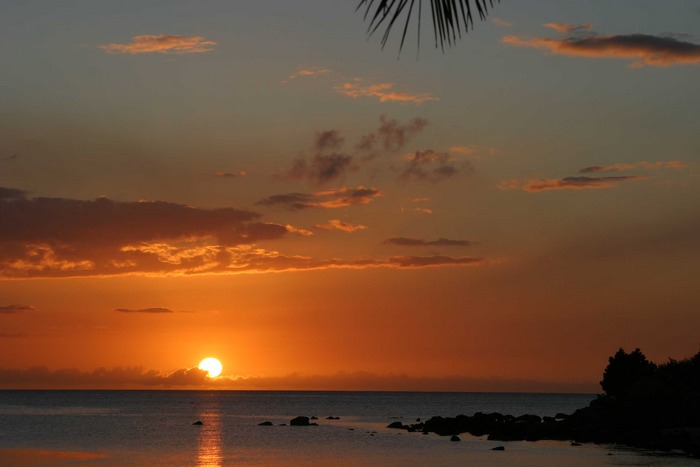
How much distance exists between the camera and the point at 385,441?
9000 centimetres

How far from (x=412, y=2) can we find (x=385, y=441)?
8762 centimetres

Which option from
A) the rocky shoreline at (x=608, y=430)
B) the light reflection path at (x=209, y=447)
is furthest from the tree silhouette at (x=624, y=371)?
the light reflection path at (x=209, y=447)

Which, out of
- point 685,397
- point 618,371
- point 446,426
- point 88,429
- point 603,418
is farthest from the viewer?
point 88,429

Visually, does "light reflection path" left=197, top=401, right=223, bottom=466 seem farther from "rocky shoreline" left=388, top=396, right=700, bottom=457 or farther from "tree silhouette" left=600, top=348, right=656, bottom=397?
"tree silhouette" left=600, top=348, right=656, bottom=397

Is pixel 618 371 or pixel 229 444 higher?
pixel 618 371

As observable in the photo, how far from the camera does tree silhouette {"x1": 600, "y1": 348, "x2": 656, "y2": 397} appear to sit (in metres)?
85.8

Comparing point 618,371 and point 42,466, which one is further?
point 618,371

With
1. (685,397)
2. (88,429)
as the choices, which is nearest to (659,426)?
(685,397)

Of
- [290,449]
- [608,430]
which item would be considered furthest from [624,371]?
[290,449]

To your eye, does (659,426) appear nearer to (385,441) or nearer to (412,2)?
(385,441)

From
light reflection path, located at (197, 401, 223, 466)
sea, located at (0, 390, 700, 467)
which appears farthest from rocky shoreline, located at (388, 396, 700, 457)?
light reflection path, located at (197, 401, 223, 466)

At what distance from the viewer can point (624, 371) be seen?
285 ft

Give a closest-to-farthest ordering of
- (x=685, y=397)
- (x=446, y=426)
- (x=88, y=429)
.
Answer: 1. (x=685, y=397)
2. (x=446, y=426)
3. (x=88, y=429)

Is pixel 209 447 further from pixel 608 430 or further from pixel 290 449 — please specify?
pixel 608 430
